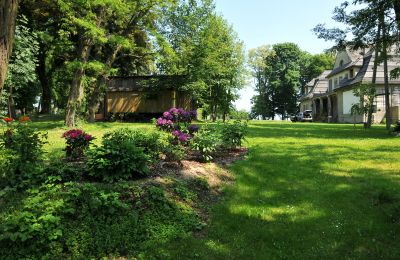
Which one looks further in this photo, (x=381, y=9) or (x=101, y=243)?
(x=381, y=9)

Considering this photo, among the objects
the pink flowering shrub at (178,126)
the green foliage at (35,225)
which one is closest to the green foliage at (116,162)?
the green foliage at (35,225)

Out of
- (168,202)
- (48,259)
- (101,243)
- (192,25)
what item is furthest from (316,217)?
(192,25)

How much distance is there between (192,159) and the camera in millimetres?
9180

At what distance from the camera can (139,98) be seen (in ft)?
91.1

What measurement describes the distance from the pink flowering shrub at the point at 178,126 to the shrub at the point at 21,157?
3.89 m

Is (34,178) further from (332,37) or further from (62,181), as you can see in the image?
(332,37)

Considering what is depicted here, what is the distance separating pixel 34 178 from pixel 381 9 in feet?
52.5

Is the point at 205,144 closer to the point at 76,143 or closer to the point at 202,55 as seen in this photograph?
the point at 76,143

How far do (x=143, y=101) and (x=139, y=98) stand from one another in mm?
410

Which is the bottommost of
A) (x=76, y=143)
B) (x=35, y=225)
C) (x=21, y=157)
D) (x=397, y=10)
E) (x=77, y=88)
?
(x=35, y=225)

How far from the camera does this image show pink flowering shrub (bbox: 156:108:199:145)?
9969mm

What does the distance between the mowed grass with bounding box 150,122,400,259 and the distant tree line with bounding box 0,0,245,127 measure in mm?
11291

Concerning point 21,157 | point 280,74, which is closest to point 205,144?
point 21,157

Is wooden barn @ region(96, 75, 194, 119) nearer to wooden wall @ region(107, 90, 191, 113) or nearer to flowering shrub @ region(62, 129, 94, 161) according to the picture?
wooden wall @ region(107, 90, 191, 113)
